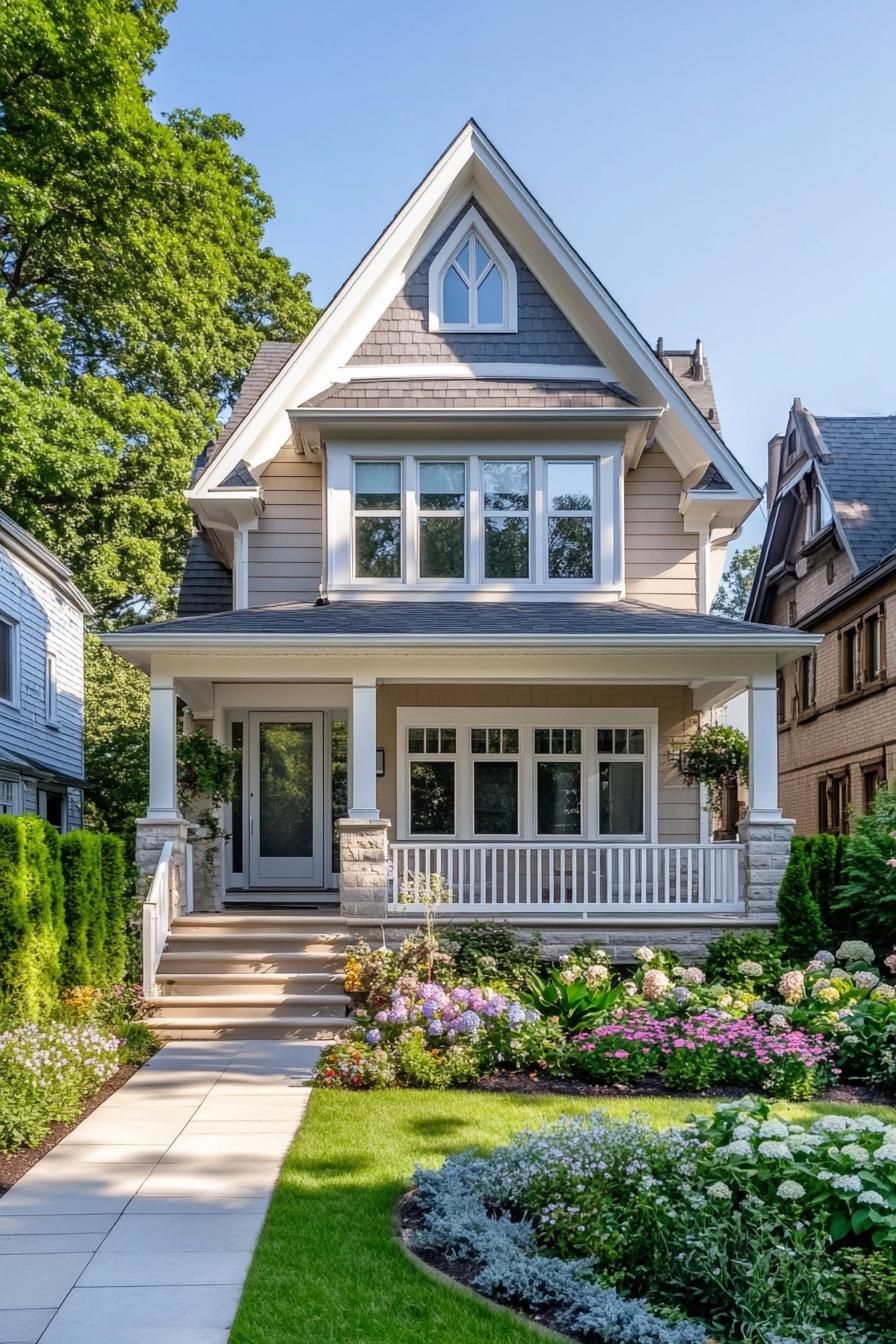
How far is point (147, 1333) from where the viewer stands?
413cm

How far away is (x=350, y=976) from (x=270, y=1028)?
0.84m

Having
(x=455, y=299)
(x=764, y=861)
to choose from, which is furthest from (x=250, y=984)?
(x=455, y=299)

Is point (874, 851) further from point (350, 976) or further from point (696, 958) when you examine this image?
point (350, 976)

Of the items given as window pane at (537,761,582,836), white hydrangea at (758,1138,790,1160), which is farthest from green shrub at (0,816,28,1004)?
window pane at (537,761,582,836)

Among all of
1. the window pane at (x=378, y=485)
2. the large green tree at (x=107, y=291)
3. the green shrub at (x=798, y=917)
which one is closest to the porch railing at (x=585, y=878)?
the green shrub at (x=798, y=917)

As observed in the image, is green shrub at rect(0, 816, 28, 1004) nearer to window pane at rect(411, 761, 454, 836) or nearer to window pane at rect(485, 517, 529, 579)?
window pane at rect(411, 761, 454, 836)

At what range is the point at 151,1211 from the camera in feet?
18.0

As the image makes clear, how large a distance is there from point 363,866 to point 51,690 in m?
10.1

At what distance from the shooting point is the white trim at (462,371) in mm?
12664

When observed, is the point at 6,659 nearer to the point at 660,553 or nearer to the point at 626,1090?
the point at 660,553

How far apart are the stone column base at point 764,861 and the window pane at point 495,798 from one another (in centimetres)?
295

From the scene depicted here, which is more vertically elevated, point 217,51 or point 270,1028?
point 217,51

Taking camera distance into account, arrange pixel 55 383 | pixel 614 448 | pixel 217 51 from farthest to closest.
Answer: pixel 55 383
pixel 217 51
pixel 614 448

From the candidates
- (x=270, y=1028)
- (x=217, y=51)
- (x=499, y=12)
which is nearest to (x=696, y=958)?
(x=270, y=1028)
